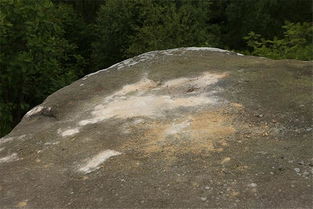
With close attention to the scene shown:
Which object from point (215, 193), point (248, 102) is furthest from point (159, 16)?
point (215, 193)

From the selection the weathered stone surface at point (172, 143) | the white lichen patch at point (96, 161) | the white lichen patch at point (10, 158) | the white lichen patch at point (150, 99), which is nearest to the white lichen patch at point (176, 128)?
the weathered stone surface at point (172, 143)

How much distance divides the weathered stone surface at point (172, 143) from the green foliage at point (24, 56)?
2130 millimetres

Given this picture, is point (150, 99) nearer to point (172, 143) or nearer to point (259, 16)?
point (172, 143)

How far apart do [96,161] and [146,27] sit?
8.35 m

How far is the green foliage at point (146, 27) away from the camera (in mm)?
14141

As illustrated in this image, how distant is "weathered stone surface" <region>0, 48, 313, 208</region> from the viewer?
5.48 meters

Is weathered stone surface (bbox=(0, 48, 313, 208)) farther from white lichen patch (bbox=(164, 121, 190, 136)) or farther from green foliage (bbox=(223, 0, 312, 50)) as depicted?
green foliage (bbox=(223, 0, 312, 50))

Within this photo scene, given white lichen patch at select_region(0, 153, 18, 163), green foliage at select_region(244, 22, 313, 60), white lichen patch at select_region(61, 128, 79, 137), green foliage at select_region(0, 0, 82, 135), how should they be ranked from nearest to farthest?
1. white lichen patch at select_region(0, 153, 18, 163)
2. white lichen patch at select_region(61, 128, 79, 137)
3. green foliage at select_region(0, 0, 82, 135)
4. green foliage at select_region(244, 22, 313, 60)

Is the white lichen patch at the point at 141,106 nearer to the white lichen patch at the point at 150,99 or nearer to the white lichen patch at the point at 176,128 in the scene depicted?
the white lichen patch at the point at 150,99

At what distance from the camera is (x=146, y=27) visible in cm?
1413

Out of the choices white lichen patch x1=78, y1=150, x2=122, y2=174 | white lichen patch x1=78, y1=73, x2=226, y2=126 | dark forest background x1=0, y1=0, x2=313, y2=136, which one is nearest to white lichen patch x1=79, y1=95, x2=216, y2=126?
white lichen patch x1=78, y1=73, x2=226, y2=126

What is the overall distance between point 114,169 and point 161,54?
211 inches

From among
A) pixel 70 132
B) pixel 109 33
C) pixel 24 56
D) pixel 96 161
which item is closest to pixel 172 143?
pixel 96 161

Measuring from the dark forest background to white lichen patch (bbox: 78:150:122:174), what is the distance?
509 cm
